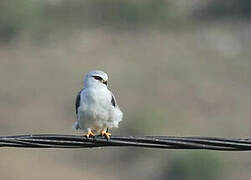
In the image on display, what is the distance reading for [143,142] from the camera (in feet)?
19.1

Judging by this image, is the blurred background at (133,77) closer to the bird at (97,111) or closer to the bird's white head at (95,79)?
the bird's white head at (95,79)

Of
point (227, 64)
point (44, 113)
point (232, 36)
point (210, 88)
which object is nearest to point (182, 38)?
point (232, 36)

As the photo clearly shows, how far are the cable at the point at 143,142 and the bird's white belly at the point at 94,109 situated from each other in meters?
1.52

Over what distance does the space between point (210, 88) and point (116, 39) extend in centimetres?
703

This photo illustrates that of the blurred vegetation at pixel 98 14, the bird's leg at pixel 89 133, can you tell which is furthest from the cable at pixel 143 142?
the blurred vegetation at pixel 98 14

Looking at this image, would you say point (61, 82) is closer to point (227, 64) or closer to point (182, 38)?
point (227, 64)

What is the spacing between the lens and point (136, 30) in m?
36.7

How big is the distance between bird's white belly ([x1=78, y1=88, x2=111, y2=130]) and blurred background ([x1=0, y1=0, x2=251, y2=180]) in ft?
49.3

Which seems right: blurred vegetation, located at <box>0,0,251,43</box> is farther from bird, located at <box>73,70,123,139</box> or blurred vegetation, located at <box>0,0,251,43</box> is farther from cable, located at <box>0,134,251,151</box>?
cable, located at <box>0,134,251,151</box>

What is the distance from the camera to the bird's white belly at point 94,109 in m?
7.39

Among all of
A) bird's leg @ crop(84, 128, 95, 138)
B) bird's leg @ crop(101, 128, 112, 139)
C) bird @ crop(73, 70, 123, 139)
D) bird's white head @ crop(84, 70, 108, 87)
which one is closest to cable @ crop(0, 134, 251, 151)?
bird's leg @ crop(101, 128, 112, 139)

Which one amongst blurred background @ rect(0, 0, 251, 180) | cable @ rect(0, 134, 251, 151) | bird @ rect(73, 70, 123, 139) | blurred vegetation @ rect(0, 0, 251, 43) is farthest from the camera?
blurred vegetation @ rect(0, 0, 251, 43)

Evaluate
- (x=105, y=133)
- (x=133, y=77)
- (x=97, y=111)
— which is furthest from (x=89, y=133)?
(x=133, y=77)

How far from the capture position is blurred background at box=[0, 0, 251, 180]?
2389 cm
